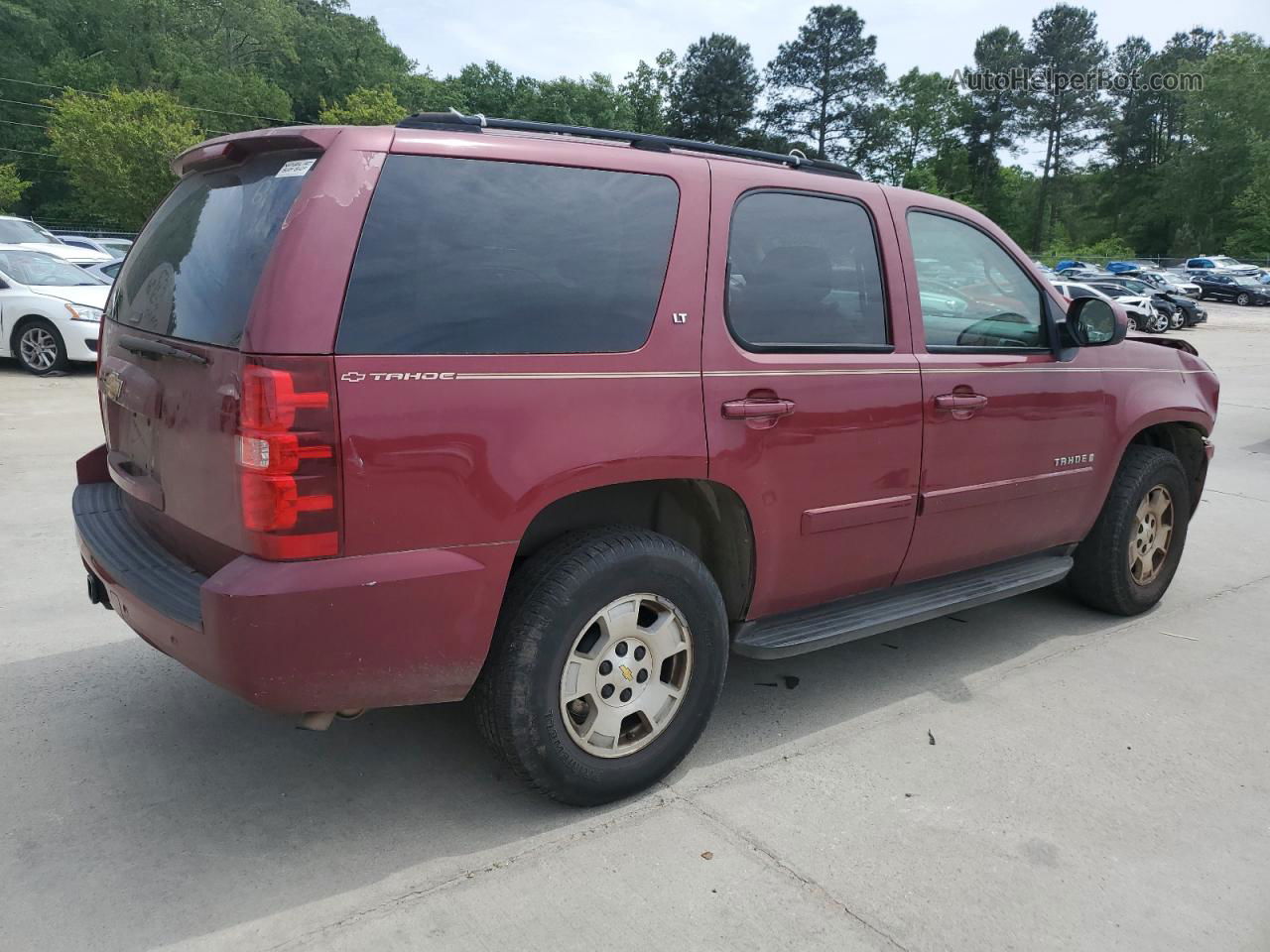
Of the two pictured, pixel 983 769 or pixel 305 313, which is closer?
pixel 305 313

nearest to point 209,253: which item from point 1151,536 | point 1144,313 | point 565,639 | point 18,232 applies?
point 565,639

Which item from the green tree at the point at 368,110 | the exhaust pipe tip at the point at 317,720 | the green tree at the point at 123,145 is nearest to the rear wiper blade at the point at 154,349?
the exhaust pipe tip at the point at 317,720

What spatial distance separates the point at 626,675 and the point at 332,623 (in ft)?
3.02

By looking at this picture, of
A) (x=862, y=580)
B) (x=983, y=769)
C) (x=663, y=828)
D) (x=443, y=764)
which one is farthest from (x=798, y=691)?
(x=443, y=764)

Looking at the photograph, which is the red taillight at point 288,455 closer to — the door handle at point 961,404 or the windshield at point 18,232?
the door handle at point 961,404

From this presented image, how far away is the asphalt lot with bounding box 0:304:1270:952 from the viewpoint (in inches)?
98.3

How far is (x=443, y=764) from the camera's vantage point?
327 centimetres

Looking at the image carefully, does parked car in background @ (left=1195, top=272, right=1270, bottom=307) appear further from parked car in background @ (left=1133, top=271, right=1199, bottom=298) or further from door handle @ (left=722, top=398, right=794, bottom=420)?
door handle @ (left=722, top=398, right=794, bottom=420)

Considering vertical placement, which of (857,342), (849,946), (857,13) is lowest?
(849,946)

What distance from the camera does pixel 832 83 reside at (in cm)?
8606

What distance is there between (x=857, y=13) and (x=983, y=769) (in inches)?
3705

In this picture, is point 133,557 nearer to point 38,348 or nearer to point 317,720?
point 317,720

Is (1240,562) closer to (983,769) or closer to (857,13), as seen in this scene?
(983,769)

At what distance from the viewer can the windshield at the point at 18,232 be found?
18.3 meters
